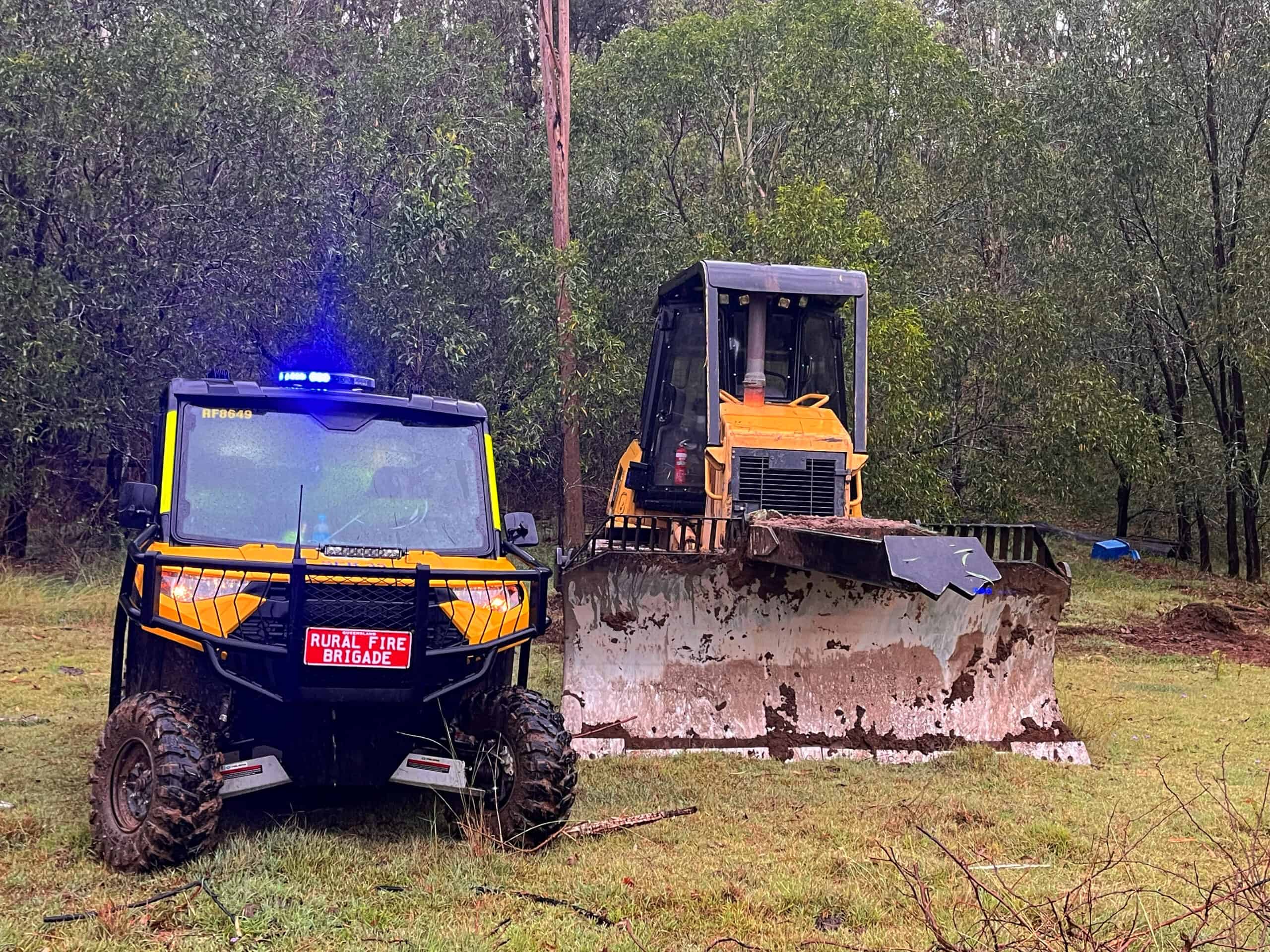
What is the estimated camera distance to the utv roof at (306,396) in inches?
228

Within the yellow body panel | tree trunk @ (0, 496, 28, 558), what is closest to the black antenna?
the yellow body panel

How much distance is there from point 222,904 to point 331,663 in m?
0.99

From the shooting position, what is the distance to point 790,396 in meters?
10.3

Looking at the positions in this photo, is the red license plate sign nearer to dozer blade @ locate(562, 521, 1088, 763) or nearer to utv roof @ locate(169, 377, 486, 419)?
utv roof @ locate(169, 377, 486, 419)

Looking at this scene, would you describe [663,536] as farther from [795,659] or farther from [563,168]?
[563,168]

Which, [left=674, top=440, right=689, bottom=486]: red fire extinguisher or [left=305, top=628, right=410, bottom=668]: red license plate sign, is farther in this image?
[left=674, top=440, right=689, bottom=486]: red fire extinguisher

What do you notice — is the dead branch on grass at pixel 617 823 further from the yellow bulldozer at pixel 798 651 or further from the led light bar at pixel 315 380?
the led light bar at pixel 315 380

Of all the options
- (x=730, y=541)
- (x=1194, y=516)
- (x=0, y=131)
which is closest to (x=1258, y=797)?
(x=730, y=541)

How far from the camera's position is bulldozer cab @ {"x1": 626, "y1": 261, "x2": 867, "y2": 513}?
991cm

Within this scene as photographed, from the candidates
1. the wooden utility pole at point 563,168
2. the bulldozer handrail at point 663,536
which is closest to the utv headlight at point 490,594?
the bulldozer handrail at point 663,536

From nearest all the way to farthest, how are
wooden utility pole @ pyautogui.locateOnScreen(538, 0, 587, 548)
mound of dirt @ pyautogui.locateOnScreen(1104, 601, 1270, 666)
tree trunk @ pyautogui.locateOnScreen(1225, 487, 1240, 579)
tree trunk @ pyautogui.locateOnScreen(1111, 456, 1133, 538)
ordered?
mound of dirt @ pyautogui.locateOnScreen(1104, 601, 1270, 666) → wooden utility pole @ pyautogui.locateOnScreen(538, 0, 587, 548) → tree trunk @ pyautogui.locateOnScreen(1225, 487, 1240, 579) → tree trunk @ pyautogui.locateOnScreen(1111, 456, 1133, 538)

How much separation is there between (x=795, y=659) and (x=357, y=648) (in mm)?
3104

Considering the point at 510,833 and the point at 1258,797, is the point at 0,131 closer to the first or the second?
the point at 510,833

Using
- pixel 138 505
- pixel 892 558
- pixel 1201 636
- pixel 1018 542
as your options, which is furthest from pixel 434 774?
pixel 1201 636
